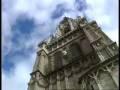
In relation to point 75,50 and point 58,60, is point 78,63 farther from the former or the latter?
point 75,50

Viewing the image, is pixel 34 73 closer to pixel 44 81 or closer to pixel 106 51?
pixel 44 81

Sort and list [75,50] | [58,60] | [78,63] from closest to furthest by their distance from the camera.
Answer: [78,63] → [58,60] → [75,50]

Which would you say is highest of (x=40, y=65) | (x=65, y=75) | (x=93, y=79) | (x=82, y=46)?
(x=82, y=46)

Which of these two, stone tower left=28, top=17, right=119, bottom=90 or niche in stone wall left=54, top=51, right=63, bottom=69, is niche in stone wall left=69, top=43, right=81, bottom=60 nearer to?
stone tower left=28, top=17, right=119, bottom=90

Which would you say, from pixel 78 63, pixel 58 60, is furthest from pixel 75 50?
pixel 78 63

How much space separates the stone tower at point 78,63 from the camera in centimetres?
1352

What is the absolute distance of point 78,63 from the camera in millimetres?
19297

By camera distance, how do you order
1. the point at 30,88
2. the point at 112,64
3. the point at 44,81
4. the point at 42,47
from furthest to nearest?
the point at 42,47, the point at 44,81, the point at 30,88, the point at 112,64

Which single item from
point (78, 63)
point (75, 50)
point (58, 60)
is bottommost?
point (78, 63)

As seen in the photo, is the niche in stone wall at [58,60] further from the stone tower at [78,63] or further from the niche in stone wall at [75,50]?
the niche in stone wall at [75,50]

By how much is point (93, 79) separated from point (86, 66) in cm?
454

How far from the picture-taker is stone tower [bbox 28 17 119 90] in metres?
13.5

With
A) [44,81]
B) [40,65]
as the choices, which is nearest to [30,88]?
[44,81]

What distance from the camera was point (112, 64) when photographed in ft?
44.5
